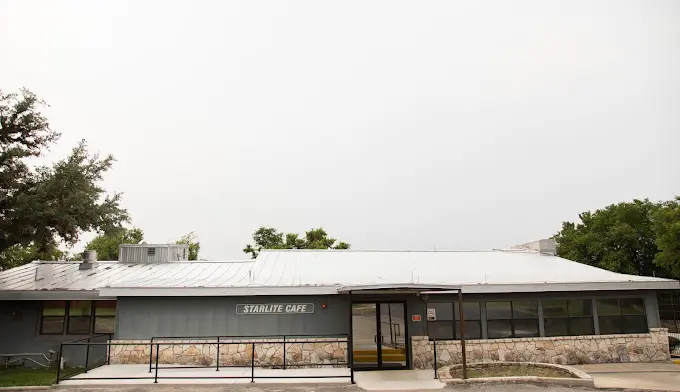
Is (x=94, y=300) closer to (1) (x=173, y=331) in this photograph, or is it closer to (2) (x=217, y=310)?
(1) (x=173, y=331)

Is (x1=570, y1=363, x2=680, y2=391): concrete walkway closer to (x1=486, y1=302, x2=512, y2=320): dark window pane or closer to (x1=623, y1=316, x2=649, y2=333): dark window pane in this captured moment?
(x1=623, y1=316, x2=649, y2=333): dark window pane

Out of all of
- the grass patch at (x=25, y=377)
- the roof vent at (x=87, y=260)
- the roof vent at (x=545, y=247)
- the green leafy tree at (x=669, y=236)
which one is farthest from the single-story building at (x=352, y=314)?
the green leafy tree at (x=669, y=236)

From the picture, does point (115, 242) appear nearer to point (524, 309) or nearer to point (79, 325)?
point (79, 325)

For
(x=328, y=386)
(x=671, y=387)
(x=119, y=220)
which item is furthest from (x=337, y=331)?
(x=119, y=220)

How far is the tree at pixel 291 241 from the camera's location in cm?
4097

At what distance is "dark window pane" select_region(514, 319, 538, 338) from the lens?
53.9ft

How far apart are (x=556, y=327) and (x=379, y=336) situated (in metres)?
6.46

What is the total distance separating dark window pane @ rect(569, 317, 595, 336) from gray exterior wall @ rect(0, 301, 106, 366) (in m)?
16.9

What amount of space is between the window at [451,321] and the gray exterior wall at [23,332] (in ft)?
39.5

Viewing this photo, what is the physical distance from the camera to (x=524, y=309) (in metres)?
16.6

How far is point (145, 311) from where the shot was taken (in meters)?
15.4

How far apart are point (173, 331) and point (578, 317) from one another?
44.9ft

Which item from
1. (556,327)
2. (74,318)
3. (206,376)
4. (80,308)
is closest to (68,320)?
(74,318)

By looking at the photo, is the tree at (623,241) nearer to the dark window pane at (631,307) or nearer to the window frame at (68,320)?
the dark window pane at (631,307)
